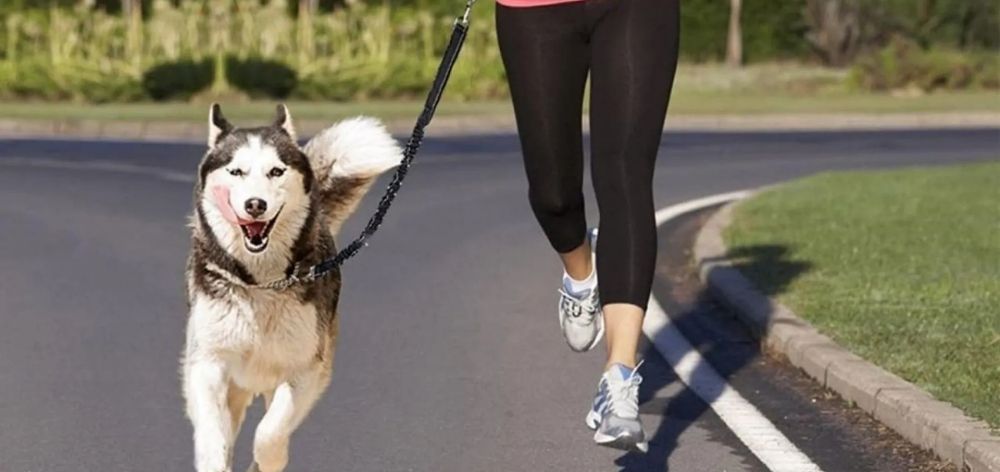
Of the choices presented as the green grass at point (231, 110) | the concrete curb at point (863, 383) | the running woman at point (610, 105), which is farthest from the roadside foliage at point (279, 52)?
the running woman at point (610, 105)

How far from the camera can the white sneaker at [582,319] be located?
7660 mm

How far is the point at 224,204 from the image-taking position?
20.4 feet

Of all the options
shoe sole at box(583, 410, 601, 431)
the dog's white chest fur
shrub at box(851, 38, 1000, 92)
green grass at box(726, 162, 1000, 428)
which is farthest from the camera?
shrub at box(851, 38, 1000, 92)

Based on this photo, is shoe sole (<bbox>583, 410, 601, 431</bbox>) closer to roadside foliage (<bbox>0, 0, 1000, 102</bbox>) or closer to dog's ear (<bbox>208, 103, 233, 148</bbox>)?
dog's ear (<bbox>208, 103, 233, 148</bbox>)

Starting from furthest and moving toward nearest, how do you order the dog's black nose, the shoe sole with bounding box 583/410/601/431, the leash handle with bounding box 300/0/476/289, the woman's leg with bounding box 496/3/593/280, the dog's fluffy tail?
the leash handle with bounding box 300/0/476/289, the woman's leg with bounding box 496/3/593/280, the dog's fluffy tail, the shoe sole with bounding box 583/410/601/431, the dog's black nose

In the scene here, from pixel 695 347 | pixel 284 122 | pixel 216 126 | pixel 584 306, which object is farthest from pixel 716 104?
pixel 216 126

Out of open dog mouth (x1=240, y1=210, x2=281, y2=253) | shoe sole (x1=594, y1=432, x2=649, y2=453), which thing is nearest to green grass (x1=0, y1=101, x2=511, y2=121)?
shoe sole (x1=594, y1=432, x2=649, y2=453)

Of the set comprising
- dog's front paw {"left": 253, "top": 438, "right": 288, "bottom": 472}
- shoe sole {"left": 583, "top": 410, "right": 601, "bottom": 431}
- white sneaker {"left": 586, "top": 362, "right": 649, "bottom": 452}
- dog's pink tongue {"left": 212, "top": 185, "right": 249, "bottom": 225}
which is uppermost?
dog's pink tongue {"left": 212, "top": 185, "right": 249, "bottom": 225}

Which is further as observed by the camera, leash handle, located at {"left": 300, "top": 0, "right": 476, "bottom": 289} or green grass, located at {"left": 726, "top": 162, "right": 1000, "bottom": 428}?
green grass, located at {"left": 726, "top": 162, "right": 1000, "bottom": 428}

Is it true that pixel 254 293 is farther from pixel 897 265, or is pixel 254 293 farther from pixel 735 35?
pixel 735 35

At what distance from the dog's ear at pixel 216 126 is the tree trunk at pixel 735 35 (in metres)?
34.6

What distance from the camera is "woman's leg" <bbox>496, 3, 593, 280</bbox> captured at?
22.9ft

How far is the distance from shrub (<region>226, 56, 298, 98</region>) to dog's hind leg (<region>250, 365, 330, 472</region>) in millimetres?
27039

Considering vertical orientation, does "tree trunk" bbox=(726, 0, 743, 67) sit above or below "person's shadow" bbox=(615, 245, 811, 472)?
below
